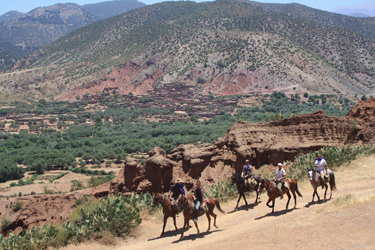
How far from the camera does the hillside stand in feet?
372

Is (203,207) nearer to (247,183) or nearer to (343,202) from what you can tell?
(247,183)

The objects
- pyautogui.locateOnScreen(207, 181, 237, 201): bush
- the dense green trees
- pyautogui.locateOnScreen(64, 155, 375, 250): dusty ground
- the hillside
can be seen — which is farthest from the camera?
the hillside

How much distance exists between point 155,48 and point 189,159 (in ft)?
420

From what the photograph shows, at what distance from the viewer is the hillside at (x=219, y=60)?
113375 mm

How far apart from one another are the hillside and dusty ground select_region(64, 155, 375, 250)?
314 ft

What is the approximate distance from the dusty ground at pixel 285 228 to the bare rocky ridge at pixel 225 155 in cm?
292

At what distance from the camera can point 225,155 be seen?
1823 centimetres

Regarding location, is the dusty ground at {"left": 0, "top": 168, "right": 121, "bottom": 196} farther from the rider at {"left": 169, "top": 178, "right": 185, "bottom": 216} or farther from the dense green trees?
the rider at {"left": 169, "top": 178, "right": 185, "bottom": 216}

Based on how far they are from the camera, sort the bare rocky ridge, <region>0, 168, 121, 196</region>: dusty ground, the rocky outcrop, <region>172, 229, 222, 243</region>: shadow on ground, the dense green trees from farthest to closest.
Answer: the dense green trees → <region>0, 168, 121, 196</region>: dusty ground → the rocky outcrop → the bare rocky ridge → <region>172, 229, 222, 243</region>: shadow on ground

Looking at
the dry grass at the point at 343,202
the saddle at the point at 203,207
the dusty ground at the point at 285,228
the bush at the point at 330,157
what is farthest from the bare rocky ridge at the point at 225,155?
the dry grass at the point at 343,202

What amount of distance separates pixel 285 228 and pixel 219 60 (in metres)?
118

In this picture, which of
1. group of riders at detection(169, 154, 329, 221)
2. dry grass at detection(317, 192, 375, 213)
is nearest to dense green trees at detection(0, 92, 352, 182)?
group of riders at detection(169, 154, 329, 221)

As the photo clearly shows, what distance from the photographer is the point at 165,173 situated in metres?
16.8

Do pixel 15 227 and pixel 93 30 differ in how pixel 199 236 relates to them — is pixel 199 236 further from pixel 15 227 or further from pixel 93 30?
pixel 93 30
